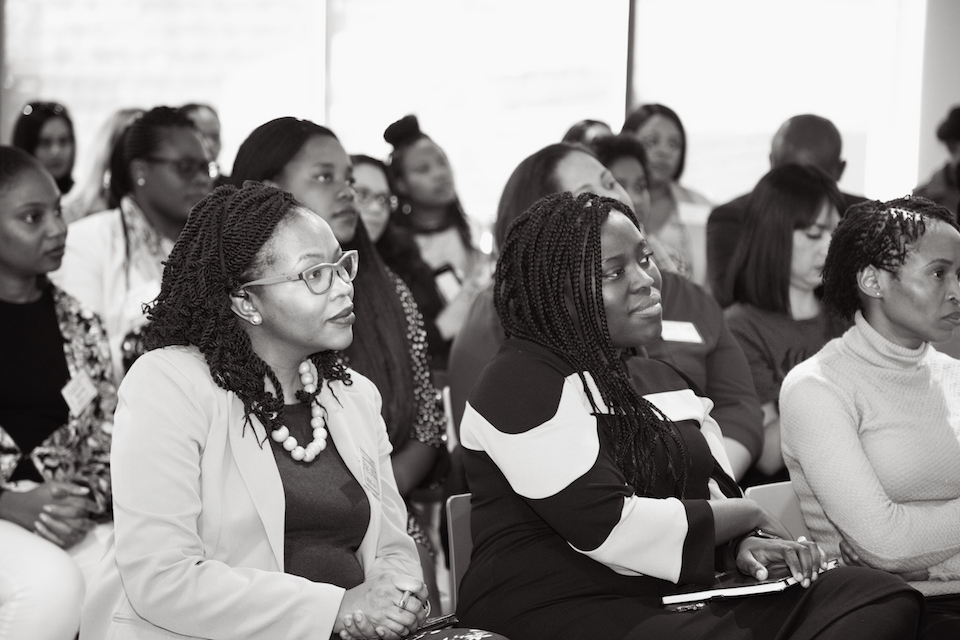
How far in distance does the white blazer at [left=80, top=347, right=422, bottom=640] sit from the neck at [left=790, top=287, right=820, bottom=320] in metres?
1.92

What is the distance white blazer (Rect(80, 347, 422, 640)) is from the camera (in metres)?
1.85

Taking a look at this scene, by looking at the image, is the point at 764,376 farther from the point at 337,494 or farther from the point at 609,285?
the point at 337,494

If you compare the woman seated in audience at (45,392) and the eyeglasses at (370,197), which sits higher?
the eyeglasses at (370,197)

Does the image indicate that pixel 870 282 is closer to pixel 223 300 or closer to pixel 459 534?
pixel 459 534

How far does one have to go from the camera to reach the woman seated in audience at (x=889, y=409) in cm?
236

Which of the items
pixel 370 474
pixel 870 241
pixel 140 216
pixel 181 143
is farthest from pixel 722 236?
pixel 370 474

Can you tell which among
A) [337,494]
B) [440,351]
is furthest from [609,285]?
[440,351]

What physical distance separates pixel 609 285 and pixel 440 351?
1.89 metres

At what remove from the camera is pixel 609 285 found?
225 cm

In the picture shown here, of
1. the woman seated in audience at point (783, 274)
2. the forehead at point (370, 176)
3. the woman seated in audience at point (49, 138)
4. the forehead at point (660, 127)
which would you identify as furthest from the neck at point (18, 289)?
the forehead at point (660, 127)

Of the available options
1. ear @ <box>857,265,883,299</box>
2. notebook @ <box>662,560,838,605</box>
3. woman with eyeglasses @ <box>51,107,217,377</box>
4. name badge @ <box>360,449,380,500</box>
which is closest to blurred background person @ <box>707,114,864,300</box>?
ear @ <box>857,265,883,299</box>

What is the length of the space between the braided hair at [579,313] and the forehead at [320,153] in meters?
0.92

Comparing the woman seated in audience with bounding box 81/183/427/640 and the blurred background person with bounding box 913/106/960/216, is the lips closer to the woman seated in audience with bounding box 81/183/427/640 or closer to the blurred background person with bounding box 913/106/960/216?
the woman seated in audience with bounding box 81/183/427/640

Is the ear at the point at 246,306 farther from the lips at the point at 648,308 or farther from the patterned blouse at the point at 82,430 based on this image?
the patterned blouse at the point at 82,430
